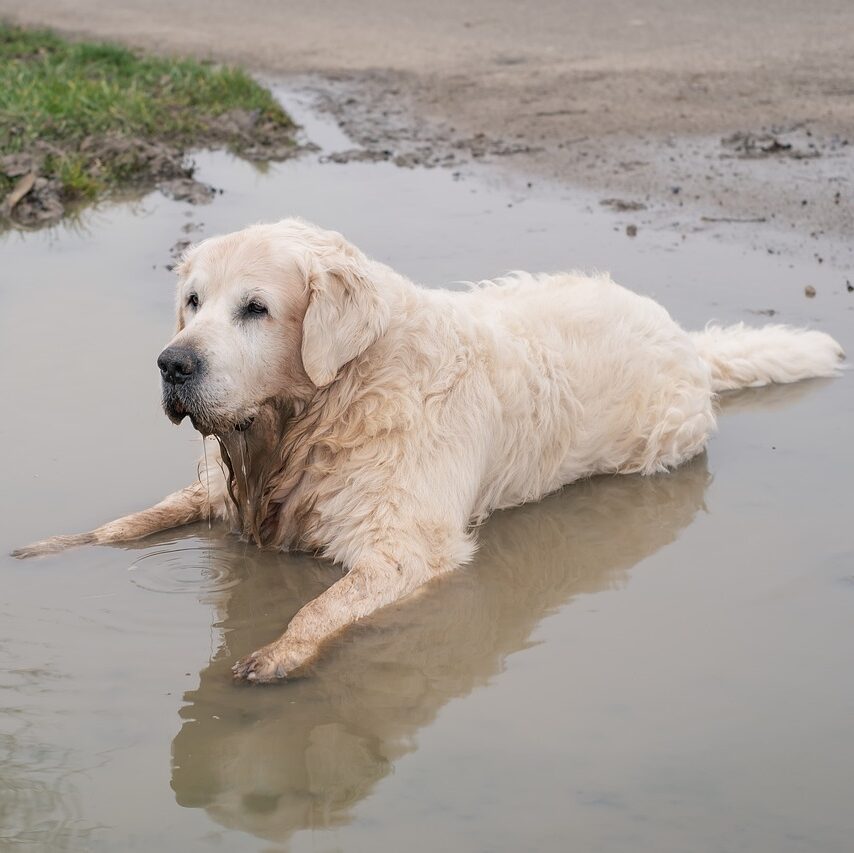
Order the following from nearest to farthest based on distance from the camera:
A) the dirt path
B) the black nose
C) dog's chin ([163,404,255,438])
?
the black nose
dog's chin ([163,404,255,438])
the dirt path

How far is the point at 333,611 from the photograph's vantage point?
4.68 metres

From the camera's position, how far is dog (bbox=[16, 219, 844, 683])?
16.0 feet

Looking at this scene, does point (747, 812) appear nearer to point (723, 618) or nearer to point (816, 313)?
point (723, 618)

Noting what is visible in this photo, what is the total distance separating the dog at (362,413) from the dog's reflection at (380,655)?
0.11m

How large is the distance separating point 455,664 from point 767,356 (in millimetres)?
3233

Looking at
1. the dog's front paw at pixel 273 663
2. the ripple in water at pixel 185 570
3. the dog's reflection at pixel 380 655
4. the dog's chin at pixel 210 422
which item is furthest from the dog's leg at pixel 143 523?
the dog's front paw at pixel 273 663

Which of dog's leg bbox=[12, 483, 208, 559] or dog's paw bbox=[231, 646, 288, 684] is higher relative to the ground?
dog's leg bbox=[12, 483, 208, 559]

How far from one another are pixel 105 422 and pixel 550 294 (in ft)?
7.46

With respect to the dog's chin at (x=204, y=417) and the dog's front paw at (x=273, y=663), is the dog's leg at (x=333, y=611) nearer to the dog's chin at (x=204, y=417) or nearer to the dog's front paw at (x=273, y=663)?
the dog's front paw at (x=273, y=663)

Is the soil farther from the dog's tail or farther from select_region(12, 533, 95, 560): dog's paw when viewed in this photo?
select_region(12, 533, 95, 560): dog's paw

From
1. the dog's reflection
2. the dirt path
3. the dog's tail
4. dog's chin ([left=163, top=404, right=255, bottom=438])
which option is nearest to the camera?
the dog's reflection

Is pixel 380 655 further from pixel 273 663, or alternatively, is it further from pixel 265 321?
pixel 265 321

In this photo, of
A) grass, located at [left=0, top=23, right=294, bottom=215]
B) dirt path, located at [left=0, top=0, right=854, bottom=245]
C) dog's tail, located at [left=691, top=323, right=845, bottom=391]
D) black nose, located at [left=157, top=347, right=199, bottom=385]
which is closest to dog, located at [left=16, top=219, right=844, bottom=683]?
black nose, located at [left=157, top=347, right=199, bottom=385]

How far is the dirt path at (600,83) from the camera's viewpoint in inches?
413
